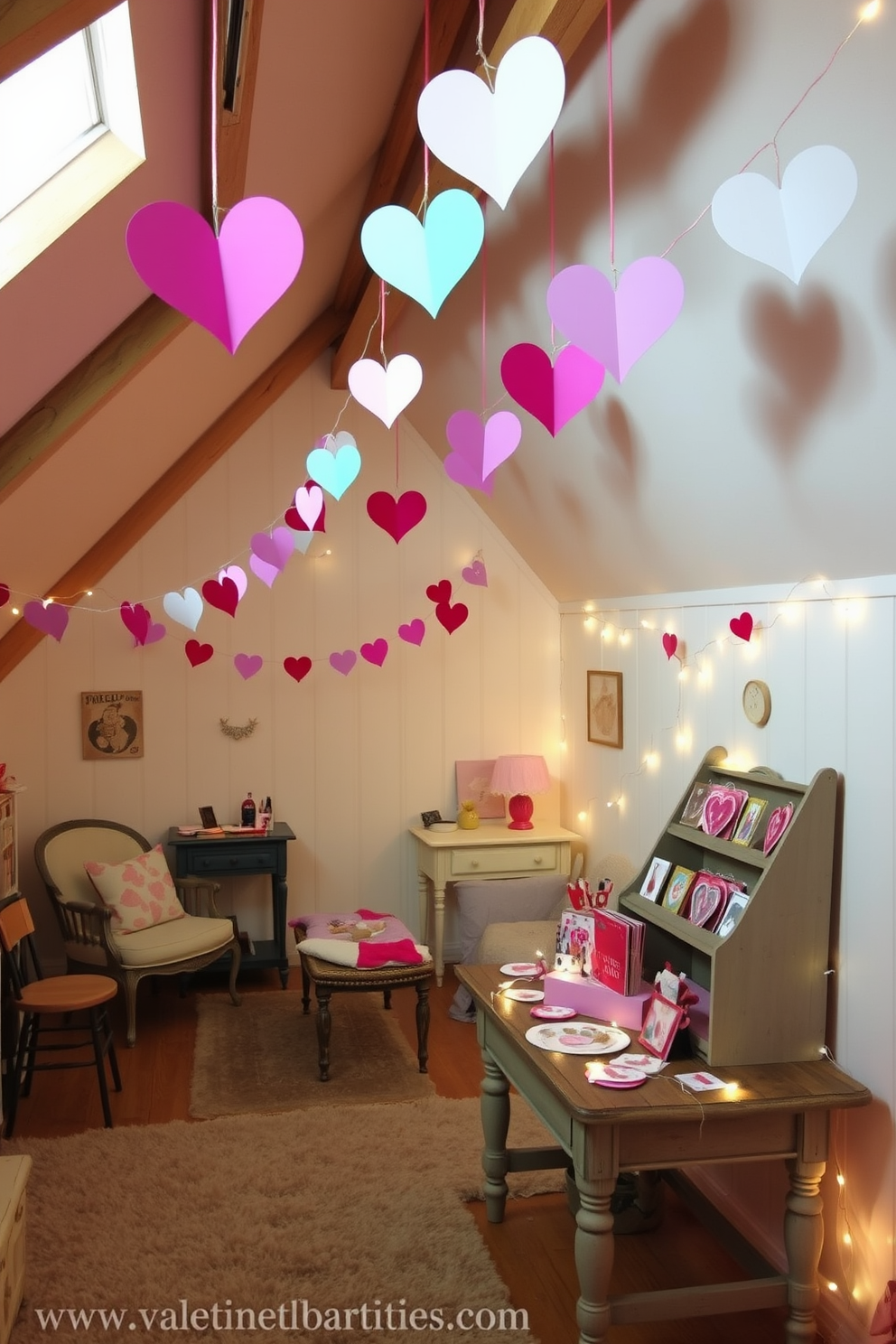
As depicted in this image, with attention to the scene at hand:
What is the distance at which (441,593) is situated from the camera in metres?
5.51

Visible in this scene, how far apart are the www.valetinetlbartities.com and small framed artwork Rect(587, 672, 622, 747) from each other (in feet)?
8.32

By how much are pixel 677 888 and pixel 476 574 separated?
2668mm

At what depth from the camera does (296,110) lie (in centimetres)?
278

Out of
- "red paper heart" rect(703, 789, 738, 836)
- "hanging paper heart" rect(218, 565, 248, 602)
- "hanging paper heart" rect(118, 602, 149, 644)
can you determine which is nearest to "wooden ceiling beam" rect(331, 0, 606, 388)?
"red paper heart" rect(703, 789, 738, 836)

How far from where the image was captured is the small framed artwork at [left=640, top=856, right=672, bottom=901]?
334 cm

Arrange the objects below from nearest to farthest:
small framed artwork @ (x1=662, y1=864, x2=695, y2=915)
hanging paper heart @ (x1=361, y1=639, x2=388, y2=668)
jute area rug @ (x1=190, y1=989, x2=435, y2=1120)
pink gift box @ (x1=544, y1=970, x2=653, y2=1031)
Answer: pink gift box @ (x1=544, y1=970, x2=653, y2=1031)
small framed artwork @ (x1=662, y1=864, x2=695, y2=915)
jute area rug @ (x1=190, y1=989, x2=435, y2=1120)
hanging paper heart @ (x1=361, y1=639, x2=388, y2=668)

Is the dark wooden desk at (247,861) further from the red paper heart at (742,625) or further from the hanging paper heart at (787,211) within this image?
the hanging paper heart at (787,211)

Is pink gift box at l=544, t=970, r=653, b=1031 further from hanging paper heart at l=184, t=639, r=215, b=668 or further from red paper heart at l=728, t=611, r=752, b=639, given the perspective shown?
hanging paper heart at l=184, t=639, r=215, b=668

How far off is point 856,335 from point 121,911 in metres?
3.75

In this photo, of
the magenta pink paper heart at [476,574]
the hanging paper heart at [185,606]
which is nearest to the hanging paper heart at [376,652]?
the magenta pink paper heart at [476,574]

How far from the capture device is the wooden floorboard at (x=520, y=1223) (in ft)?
9.18

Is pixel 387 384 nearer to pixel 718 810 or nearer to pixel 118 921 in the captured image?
pixel 718 810

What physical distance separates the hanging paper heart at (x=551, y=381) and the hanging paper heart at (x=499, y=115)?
17.8 inches

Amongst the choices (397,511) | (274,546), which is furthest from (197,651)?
(397,511)
